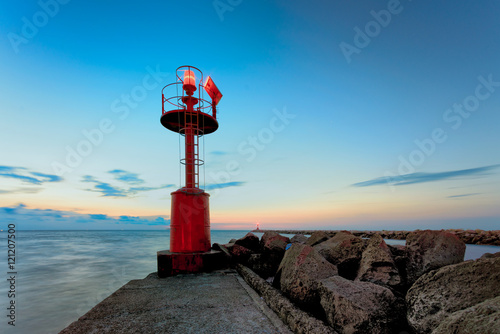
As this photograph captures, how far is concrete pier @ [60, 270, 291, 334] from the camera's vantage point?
Result: 2414mm

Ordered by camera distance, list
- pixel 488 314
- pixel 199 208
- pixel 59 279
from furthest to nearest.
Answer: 1. pixel 59 279
2. pixel 199 208
3. pixel 488 314

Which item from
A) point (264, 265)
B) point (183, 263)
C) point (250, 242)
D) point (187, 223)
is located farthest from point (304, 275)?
point (250, 242)

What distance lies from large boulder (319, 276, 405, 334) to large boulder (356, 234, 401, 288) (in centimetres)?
55

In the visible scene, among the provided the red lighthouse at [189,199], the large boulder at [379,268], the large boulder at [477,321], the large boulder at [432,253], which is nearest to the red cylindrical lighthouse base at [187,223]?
the red lighthouse at [189,199]

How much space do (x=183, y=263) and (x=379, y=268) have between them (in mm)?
3400

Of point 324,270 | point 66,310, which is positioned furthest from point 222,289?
point 66,310

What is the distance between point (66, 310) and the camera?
17.7ft

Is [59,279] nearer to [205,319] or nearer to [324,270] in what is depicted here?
[205,319]

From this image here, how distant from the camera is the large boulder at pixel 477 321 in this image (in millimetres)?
1132

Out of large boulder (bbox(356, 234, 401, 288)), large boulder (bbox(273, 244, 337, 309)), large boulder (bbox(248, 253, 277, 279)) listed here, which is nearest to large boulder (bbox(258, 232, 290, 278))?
large boulder (bbox(248, 253, 277, 279))

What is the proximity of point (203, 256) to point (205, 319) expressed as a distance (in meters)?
2.40

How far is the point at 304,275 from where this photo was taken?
8.50 feet

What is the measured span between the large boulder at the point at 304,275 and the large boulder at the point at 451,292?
78cm

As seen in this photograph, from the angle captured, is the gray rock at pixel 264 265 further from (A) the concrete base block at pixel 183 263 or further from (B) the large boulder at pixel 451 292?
(B) the large boulder at pixel 451 292
